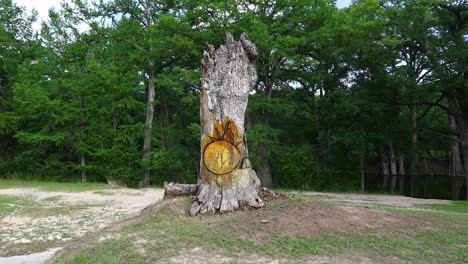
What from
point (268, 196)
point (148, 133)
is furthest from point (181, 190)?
point (148, 133)

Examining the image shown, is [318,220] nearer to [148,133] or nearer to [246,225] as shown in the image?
[246,225]

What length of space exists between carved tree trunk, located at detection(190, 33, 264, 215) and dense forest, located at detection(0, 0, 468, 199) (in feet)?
30.9

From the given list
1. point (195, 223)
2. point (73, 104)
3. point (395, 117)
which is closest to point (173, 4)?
point (73, 104)

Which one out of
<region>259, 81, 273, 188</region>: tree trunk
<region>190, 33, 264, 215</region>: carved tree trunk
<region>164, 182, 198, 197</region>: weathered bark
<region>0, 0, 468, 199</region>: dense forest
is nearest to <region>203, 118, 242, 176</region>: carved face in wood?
<region>190, 33, 264, 215</region>: carved tree trunk

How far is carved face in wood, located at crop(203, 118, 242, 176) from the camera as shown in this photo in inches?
268

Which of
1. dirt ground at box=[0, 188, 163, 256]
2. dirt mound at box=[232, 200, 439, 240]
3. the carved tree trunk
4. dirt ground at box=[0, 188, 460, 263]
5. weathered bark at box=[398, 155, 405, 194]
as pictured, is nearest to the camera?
dirt ground at box=[0, 188, 460, 263]

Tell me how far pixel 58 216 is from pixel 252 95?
11429 millimetres

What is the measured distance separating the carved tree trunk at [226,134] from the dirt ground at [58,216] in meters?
2.74

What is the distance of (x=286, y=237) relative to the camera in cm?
531

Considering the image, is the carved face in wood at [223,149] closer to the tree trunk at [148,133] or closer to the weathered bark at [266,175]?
the weathered bark at [266,175]

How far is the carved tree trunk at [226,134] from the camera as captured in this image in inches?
264

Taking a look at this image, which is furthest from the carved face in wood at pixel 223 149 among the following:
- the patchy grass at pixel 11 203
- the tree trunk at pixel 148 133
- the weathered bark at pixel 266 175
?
the tree trunk at pixel 148 133

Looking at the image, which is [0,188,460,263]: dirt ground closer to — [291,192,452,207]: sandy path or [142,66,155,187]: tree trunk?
[291,192,452,207]: sandy path

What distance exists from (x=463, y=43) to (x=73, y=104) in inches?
721
